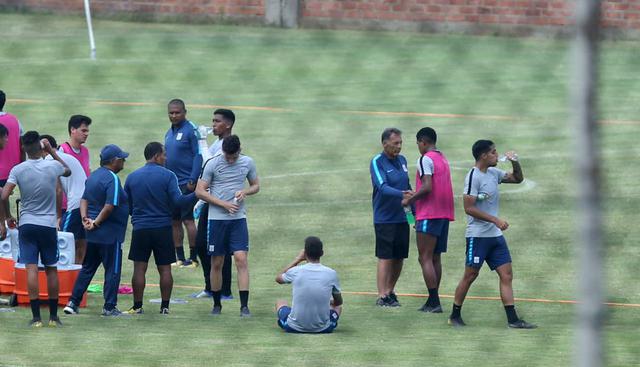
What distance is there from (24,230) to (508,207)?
7295 millimetres

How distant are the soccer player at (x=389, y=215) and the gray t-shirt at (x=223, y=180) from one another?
1046 mm

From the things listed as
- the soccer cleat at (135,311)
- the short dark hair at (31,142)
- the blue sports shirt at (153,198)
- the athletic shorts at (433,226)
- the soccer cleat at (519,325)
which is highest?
the short dark hair at (31,142)

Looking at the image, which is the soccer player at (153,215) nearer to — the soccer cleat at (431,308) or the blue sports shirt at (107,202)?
the blue sports shirt at (107,202)

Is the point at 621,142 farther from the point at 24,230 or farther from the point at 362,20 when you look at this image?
the point at 24,230

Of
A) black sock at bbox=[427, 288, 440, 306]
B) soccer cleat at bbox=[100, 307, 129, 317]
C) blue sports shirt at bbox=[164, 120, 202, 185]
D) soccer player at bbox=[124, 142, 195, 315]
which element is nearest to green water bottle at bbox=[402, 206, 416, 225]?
black sock at bbox=[427, 288, 440, 306]

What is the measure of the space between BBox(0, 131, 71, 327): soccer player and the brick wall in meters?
7.08

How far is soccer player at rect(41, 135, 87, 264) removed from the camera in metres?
9.93

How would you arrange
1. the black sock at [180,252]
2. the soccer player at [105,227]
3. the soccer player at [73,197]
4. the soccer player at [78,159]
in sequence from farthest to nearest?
1. the black sock at [180,252]
2. the soccer player at [78,159]
3. the soccer player at [73,197]
4. the soccer player at [105,227]

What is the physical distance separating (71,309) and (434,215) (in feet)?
9.22

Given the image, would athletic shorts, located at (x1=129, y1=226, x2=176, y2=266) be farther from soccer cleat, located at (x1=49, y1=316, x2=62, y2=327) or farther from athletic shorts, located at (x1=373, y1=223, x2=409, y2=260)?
athletic shorts, located at (x1=373, y1=223, x2=409, y2=260)

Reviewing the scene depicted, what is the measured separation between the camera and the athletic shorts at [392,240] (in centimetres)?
972

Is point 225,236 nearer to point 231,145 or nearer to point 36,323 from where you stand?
point 231,145

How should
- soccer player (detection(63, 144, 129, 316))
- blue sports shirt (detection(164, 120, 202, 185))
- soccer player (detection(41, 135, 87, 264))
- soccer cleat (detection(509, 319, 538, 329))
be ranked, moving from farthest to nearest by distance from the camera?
blue sports shirt (detection(164, 120, 202, 185)) < soccer player (detection(41, 135, 87, 264)) < soccer player (detection(63, 144, 129, 316)) < soccer cleat (detection(509, 319, 538, 329))

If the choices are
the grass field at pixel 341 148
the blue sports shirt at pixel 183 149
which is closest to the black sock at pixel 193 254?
the grass field at pixel 341 148
